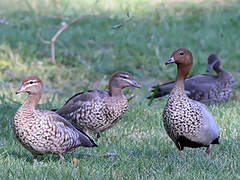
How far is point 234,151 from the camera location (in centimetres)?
591

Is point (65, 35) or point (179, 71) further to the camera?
point (65, 35)

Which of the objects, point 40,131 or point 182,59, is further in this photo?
point 182,59

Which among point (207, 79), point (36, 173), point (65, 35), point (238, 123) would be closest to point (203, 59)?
Answer: point (207, 79)

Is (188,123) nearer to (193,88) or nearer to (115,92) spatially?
(115,92)

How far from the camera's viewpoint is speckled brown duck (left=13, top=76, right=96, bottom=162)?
5352 mm

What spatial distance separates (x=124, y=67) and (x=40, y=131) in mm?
5607

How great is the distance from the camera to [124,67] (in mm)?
10867

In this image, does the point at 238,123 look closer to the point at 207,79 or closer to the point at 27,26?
the point at 207,79

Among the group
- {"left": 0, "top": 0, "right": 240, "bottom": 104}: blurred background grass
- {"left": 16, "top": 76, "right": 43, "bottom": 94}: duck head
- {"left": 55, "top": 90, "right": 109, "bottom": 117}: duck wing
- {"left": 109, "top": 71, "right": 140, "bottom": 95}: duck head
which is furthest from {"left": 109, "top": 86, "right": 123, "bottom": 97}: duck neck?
{"left": 0, "top": 0, "right": 240, "bottom": 104}: blurred background grass

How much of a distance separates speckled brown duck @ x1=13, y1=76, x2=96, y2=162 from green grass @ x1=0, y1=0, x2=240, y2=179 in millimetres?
166

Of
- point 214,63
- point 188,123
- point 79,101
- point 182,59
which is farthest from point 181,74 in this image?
point 214,63

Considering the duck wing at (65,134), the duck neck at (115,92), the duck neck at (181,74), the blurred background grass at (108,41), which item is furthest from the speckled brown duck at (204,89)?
the duck wing at (65,134)

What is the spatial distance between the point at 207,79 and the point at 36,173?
4809 mm

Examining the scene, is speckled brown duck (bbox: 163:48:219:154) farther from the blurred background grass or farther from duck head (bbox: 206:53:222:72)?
duck head (bbox: 206:53:222:72)
